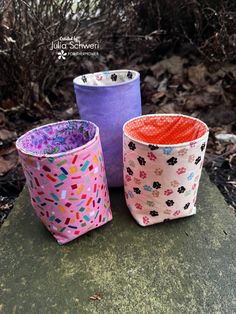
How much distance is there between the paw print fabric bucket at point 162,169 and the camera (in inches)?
36.9

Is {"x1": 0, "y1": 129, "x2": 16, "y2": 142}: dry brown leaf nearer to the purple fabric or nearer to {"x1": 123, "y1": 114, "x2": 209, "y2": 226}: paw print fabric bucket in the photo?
the purple fabric

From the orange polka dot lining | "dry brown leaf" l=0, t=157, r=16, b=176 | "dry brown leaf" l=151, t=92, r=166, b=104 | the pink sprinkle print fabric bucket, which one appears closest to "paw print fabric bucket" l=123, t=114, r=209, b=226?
the orange polka dot lining

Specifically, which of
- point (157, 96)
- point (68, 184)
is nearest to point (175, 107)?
point (157, 96)

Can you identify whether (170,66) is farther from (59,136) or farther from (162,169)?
(162,169)

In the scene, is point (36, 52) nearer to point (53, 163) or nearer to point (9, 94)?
point (9, 94)

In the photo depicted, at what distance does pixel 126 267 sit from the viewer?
0.94m

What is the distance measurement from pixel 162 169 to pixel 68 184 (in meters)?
0.29

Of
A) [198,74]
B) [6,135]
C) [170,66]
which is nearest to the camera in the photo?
[6,135]

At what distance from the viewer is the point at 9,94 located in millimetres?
1888

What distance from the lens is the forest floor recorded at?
1.45m

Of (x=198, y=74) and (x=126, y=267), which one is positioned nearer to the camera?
(x=126, y=267)

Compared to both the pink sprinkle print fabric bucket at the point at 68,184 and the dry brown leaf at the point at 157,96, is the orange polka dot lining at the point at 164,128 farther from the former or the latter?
the dry brown leaf at the point at 157,96

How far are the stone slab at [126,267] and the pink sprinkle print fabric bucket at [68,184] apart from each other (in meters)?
0.06

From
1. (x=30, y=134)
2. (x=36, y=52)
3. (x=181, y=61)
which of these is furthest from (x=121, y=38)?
(x=30, y=134)
